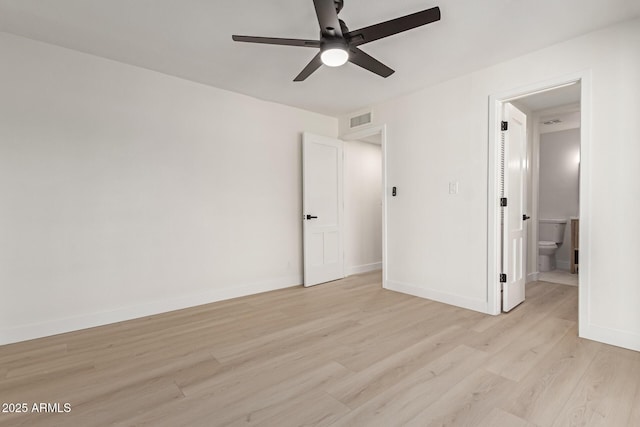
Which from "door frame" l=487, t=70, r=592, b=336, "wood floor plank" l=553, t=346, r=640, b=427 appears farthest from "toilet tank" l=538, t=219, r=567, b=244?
"wood floor plank" l=553, t=346, r=640, b=427

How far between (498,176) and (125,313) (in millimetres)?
3956

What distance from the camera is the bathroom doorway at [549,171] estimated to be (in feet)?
9.50

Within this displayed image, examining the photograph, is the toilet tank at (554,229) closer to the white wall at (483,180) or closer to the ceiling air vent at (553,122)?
the ceiling air vent at (553,122)

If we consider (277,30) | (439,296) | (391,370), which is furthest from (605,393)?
(277,30)

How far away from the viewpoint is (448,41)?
2.60 meters

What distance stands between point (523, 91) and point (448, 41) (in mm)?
914

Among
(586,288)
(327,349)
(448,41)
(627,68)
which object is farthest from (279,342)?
(627,68)

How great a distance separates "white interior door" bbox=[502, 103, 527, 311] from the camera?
10.3 feet

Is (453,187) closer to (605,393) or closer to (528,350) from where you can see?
(528,350)

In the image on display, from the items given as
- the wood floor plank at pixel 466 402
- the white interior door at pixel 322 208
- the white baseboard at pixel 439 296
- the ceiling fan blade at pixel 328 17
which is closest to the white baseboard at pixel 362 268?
the white interior door at pixel 322 208

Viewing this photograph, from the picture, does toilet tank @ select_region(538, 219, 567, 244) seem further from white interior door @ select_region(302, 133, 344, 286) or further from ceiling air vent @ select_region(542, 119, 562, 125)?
white interior door @ select_region(302, 133, 344, 286)

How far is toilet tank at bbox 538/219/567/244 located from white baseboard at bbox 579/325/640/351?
3.26 metres

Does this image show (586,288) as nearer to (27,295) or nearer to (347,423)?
(347,423)

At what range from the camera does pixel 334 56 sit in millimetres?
1959
